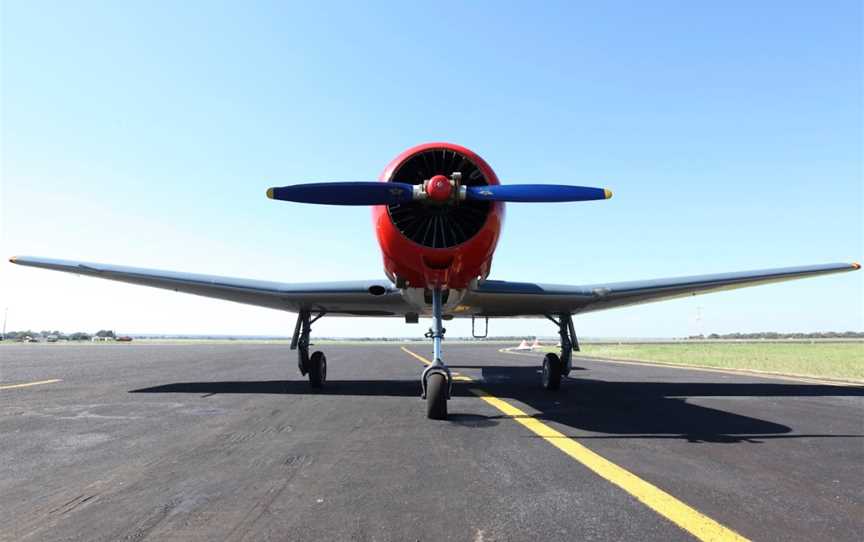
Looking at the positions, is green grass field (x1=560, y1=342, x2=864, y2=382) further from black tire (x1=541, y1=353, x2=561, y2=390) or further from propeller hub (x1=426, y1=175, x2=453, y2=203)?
propeller hub (x1=426, y1=175, x2=453, y2=203)

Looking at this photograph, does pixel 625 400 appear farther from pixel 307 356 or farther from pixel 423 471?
pixel 307 356

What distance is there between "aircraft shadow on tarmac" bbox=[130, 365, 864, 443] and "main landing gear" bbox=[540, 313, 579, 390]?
1.16ft

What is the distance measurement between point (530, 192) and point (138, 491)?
6121 millimetres

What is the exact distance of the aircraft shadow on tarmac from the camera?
21.9 ft

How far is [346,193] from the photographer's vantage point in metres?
7.42

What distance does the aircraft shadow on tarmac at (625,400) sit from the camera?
21.9ft

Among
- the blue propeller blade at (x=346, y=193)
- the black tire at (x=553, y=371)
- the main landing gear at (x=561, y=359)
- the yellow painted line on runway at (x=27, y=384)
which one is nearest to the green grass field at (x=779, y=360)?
the main landing gear at (x=561, y=359)

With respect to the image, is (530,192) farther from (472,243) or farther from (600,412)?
(600,412)

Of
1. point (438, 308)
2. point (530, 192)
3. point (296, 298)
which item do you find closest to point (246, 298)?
point (296, 298)

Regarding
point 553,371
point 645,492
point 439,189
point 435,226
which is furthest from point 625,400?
point 645,492

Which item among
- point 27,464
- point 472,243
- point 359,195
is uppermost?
point 359,195

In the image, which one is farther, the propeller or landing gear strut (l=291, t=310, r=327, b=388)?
landing gear strut (l=291, t=310, r=327, b=388)

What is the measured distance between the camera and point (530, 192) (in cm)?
756

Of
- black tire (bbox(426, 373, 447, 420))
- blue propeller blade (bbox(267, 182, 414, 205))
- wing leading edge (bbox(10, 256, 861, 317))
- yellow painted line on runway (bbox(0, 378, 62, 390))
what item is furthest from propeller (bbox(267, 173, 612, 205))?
yellow painted line on runway (bbox(0, 378, 62, 390))
